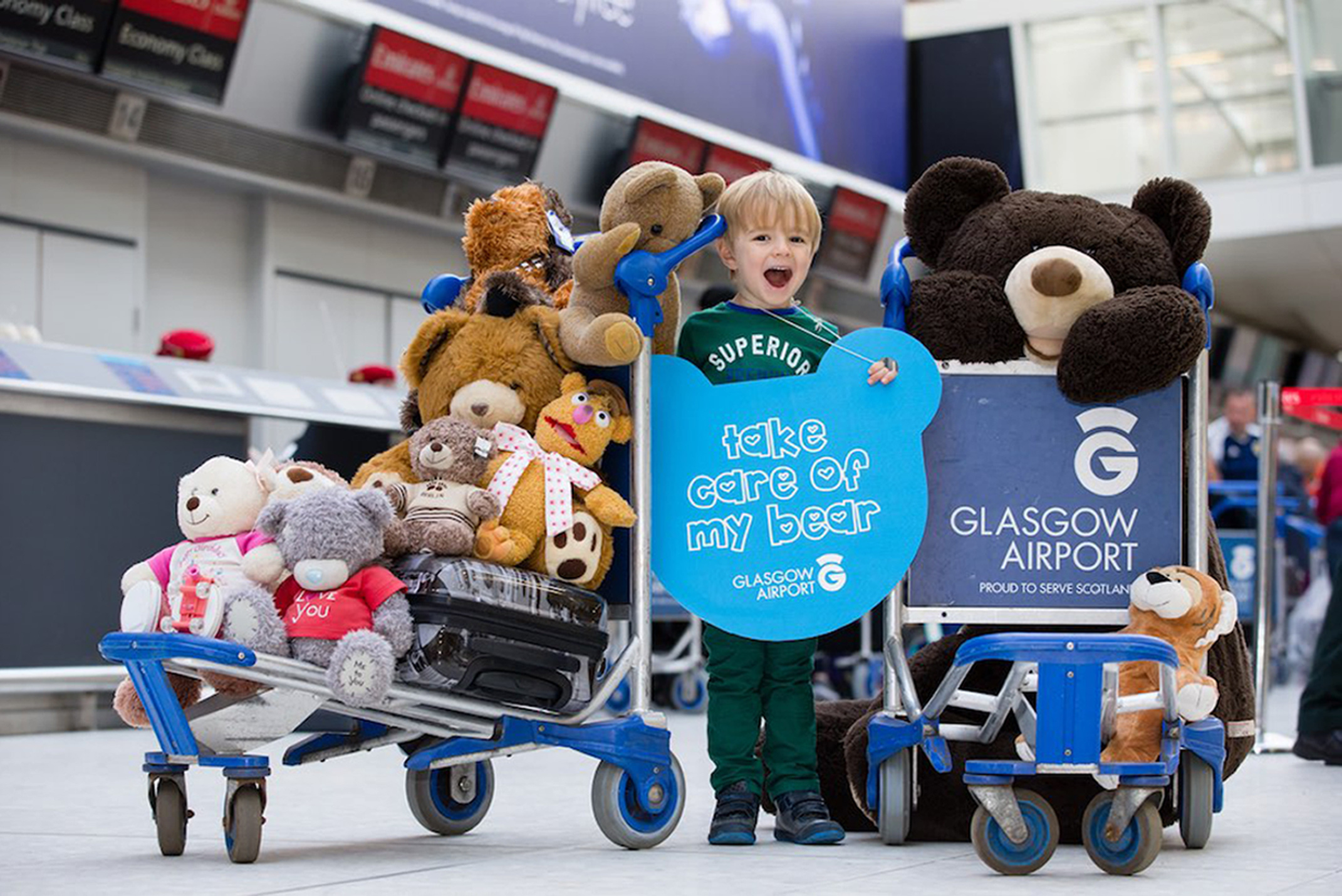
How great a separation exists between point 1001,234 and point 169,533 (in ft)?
13.7

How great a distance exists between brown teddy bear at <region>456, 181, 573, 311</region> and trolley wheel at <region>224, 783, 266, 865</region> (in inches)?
47.1

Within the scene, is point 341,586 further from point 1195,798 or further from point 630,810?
point 1195,798

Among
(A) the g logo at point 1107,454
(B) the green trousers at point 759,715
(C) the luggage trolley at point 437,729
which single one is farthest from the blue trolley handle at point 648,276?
(A) the g logo at point 1107,454

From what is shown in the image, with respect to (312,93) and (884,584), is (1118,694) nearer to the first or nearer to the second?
(884,584)

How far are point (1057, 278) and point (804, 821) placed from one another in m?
1.17

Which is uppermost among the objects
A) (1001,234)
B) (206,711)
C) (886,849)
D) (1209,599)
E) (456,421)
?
(1001,234)

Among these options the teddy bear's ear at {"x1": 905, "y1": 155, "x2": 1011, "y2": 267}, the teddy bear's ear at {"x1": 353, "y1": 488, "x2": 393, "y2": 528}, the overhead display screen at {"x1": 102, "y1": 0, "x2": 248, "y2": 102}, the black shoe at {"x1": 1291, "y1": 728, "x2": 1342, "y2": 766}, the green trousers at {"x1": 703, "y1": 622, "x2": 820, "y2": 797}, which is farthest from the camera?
the overhead display screen at {"x1": 102, "y1": 0, "x2": 248, "y2": 102}

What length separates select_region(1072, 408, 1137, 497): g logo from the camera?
145 inches

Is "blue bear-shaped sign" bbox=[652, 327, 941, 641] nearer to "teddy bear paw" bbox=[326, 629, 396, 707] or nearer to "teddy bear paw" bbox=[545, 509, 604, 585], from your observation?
"teddy bear paw" bbox=[545, 509, 604, 585]

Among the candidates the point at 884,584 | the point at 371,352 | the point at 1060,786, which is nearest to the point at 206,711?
the point at 884,584

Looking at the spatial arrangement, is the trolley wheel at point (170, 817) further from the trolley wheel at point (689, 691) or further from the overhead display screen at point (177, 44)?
the overhead display screen at point (177, 44)

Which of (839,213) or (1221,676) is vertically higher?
(839,213)

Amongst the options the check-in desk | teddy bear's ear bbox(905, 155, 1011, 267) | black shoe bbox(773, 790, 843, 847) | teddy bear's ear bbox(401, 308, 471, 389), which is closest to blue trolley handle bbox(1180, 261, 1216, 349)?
teddy bear's ear bbox(905, 155, 1011, 267)

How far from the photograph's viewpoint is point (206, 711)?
3217mm
